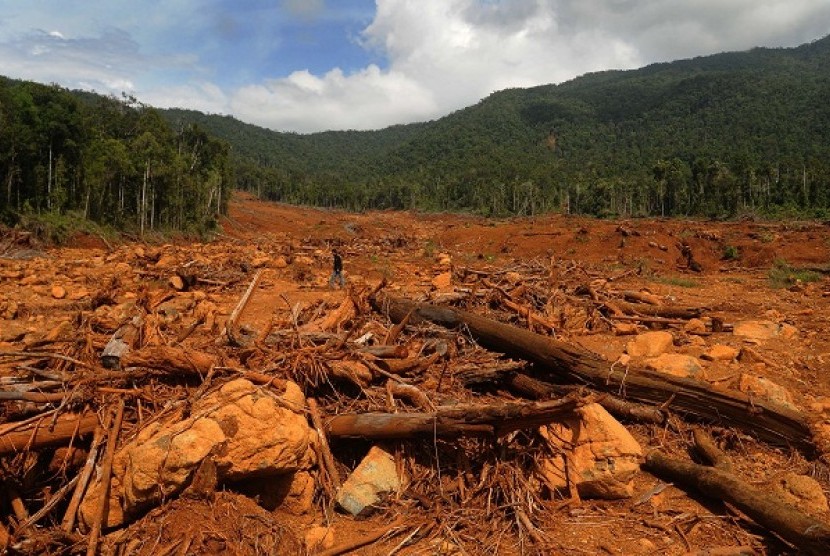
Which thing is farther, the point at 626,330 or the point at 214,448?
the point at 626,330

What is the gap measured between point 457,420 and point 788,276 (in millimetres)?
14071

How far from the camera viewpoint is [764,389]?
4703mm

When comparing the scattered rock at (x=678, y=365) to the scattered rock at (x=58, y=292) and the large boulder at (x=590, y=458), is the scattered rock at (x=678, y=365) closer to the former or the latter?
the large boulder at (x=590, y=458)

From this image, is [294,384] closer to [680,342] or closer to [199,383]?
[199,383]

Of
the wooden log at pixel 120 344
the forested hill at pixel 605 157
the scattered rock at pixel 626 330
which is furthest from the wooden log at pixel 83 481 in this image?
the forested hill at pixel 605 157

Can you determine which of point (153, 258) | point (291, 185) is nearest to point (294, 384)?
point (153, 258)

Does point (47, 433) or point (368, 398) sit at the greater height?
point (368, 398)

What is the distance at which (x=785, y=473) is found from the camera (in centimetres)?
387

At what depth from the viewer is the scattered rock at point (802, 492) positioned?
349 cm

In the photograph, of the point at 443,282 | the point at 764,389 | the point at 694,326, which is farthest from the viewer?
the point at 443,282

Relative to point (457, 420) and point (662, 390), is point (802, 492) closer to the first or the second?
point (662, 390)

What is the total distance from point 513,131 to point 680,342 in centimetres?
16900

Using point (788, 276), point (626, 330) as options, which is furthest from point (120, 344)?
point (788, 276)

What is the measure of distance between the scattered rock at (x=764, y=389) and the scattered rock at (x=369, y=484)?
10.9ft
